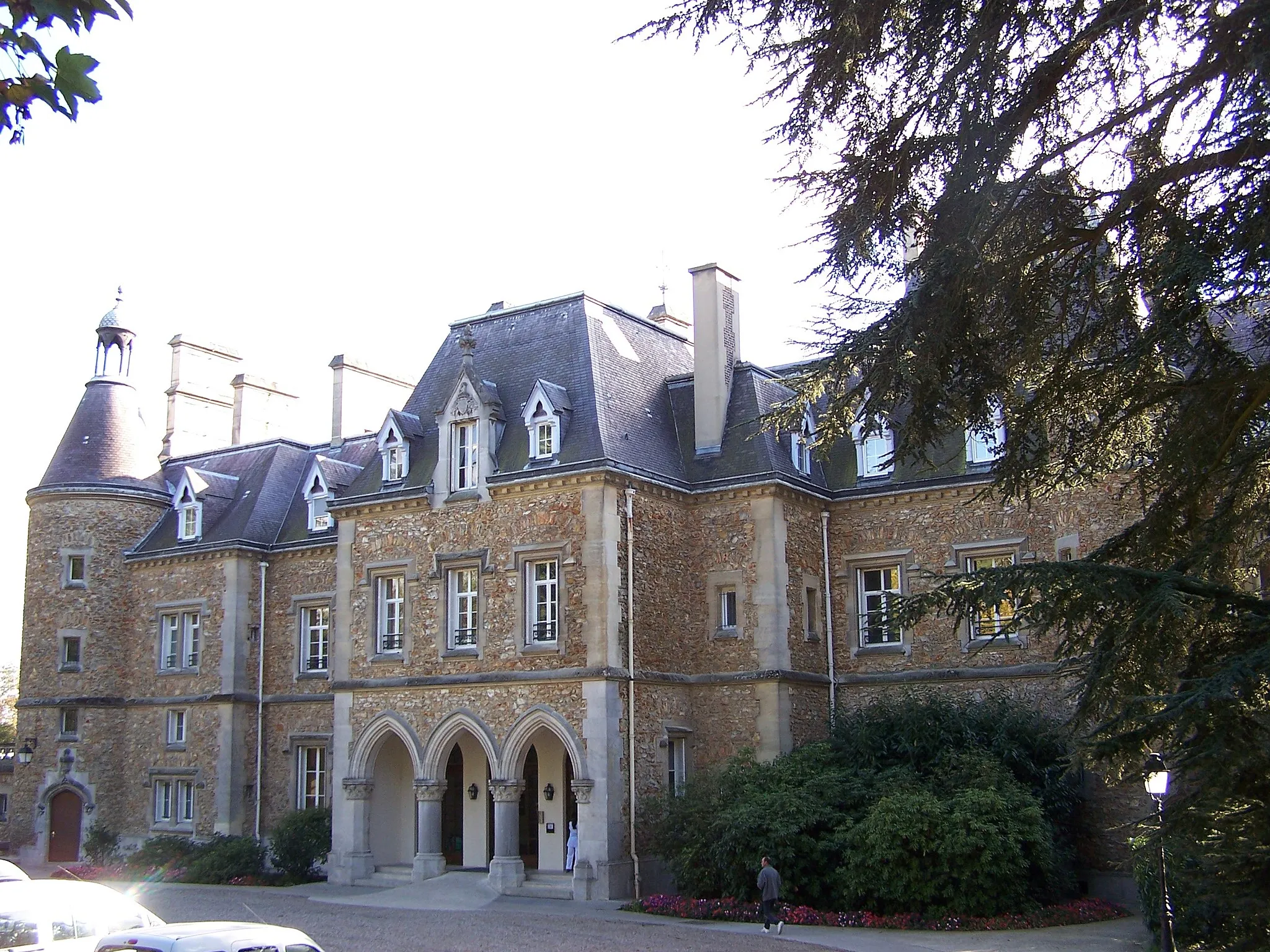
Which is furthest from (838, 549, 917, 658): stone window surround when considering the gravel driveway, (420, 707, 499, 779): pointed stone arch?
the gravel driveway

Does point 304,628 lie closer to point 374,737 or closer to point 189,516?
point 189,516

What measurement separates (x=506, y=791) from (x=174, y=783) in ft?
40.1

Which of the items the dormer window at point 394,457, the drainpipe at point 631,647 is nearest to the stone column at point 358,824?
the drainpipe at point 631,647

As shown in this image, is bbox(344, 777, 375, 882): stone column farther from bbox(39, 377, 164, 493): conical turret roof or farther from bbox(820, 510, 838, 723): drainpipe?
bbox(39, 377, 164, 493): conical turret roof

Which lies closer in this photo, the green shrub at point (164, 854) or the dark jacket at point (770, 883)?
the dark jacket at point (770, 883)

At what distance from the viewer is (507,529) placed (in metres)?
25.1

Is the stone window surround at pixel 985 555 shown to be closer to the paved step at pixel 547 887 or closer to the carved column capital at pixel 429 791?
the paved step at pixel 547 887

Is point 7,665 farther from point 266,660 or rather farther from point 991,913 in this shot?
point 991,913

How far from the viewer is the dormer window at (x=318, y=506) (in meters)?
32.2

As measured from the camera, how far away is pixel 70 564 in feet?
110

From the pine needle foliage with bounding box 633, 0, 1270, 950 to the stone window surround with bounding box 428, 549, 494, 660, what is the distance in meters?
13.8

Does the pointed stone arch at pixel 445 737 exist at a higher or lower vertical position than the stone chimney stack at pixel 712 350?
lower

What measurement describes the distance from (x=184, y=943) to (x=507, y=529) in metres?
14.8

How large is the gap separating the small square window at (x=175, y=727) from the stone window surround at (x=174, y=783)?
68 cm
